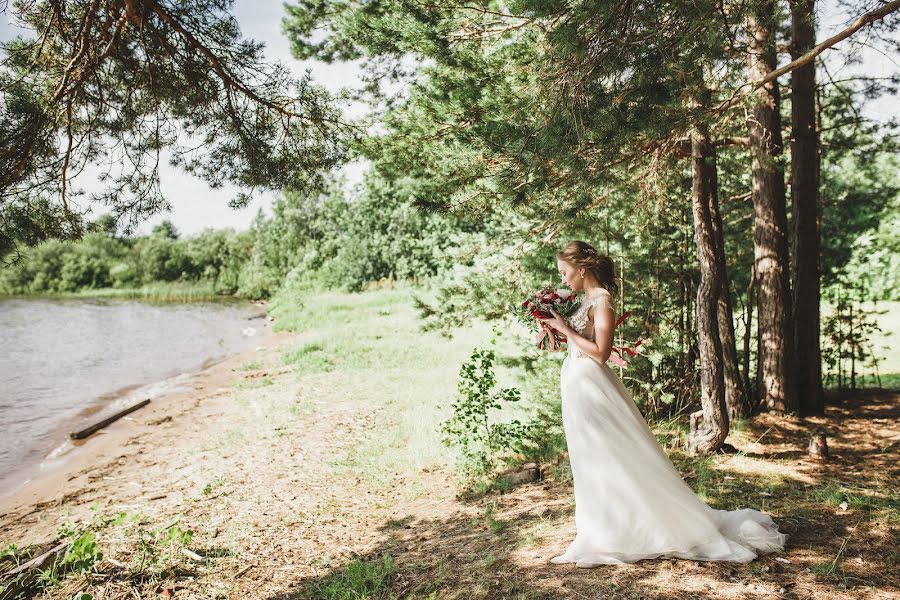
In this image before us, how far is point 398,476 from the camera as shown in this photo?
6.36 meters

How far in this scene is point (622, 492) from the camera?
3.47 m

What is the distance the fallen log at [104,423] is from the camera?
919 cm

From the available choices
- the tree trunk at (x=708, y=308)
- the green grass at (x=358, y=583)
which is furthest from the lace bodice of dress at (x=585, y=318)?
the tree trunk at (x=708, y=308)

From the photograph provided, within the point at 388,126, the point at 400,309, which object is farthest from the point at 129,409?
the point at 400,309

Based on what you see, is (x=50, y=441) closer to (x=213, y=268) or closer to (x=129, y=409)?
(x=129, y=409)

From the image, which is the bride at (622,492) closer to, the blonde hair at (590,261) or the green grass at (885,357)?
the blonde hair at (590,261)

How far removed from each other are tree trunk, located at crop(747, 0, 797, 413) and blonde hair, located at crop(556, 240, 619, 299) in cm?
348

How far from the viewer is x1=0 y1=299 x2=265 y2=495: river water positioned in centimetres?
968

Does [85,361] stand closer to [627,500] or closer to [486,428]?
[486,428]


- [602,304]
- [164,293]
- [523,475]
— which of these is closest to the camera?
[602,304]

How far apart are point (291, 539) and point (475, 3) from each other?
5.55m

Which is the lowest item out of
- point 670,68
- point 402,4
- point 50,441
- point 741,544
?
point 50,441

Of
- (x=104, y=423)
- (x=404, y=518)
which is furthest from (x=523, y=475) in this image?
(x=104, y=423)

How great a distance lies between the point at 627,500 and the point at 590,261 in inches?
62.5
